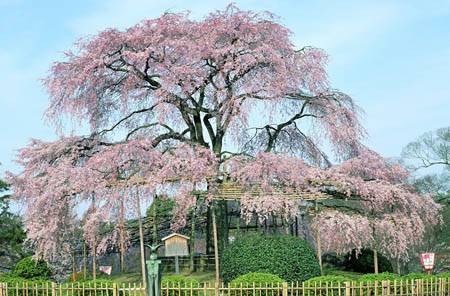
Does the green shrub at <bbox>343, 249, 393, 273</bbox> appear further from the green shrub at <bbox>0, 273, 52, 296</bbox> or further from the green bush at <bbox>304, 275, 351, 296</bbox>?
the green shrub at <bbox>0, 273, 52, 296</bbox>

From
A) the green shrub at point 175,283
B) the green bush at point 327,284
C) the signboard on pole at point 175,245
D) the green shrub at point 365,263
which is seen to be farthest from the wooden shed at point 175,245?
the green bush at point 327,284

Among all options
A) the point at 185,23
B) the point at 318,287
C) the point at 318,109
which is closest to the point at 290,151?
the point at 318,109

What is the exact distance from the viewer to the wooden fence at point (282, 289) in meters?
17.8

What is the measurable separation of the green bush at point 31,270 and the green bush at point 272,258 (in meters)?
6.92

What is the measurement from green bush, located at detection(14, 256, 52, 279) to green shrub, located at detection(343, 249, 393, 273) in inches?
453

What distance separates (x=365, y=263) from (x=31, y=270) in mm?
12698

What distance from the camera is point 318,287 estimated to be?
17859mm

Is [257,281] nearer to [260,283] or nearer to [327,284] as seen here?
[260,283]

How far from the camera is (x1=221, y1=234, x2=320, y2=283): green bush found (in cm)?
2086

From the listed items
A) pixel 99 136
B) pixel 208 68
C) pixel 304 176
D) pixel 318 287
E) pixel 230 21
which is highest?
pixel 230 21

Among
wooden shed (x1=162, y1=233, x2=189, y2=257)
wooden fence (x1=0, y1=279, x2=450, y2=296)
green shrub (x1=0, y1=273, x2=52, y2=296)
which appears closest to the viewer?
wooden fence (x1=0, y1=279, x2=450, y2=296)

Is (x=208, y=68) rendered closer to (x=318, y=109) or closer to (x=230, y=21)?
(x=230, y=21)

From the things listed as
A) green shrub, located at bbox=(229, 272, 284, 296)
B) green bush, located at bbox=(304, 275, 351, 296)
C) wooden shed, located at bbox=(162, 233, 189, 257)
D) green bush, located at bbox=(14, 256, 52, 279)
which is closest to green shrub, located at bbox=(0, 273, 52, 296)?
green bush, located at bbox=(14, 256, 52, 279)

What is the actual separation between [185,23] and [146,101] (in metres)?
3.72
